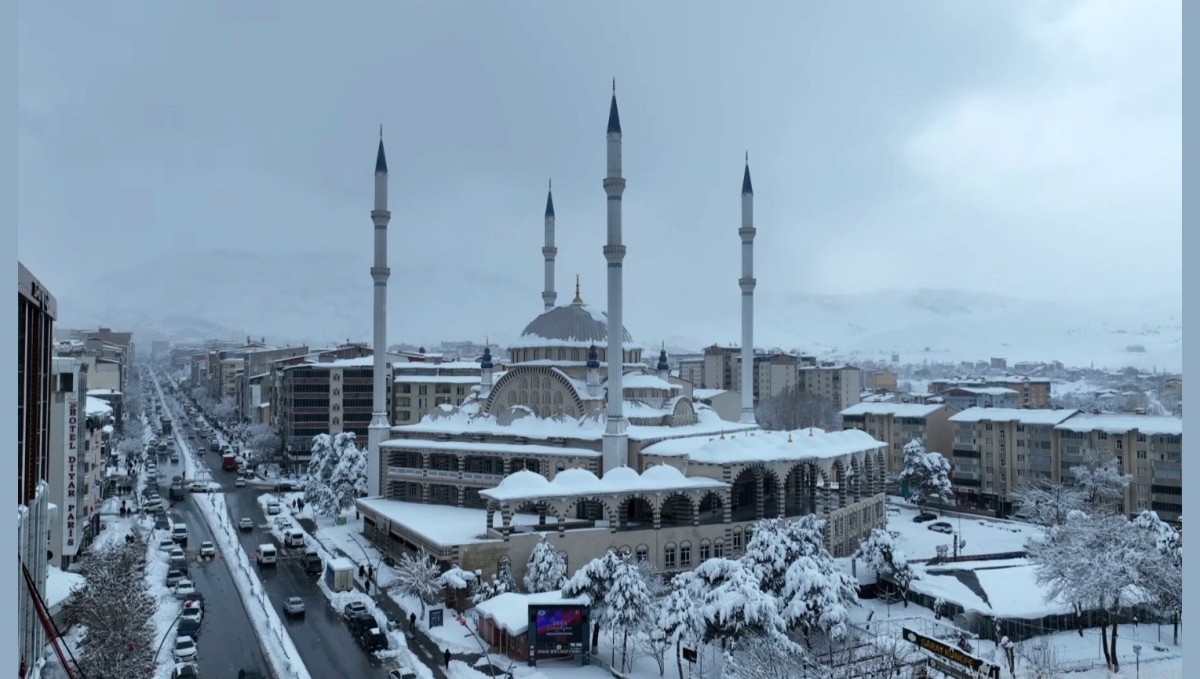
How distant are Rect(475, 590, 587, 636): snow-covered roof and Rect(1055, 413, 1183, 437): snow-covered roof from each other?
43.2m

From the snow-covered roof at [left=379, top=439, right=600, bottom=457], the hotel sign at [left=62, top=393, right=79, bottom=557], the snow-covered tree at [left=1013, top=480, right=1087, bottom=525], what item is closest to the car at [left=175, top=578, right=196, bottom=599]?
the hotel sign at [left=62, top=393, right=79, bottom=557]

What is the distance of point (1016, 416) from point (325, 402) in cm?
5825

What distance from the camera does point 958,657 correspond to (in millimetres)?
21234

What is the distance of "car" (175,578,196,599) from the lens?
112 ft

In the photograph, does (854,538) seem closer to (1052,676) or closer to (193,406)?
(1052,676)

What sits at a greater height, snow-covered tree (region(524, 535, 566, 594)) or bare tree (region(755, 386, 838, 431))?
bare tree (region(755, 386, 838, 431))

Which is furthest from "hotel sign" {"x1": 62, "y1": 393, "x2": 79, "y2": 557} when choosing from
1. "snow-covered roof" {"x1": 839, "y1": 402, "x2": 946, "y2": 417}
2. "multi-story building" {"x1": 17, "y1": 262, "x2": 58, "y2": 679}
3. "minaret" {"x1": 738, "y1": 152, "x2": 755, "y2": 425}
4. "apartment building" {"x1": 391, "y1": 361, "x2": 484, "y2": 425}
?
"snow-covered roof" {"x1": 839, "y1": 402, "x2": 946, "y2": 417}

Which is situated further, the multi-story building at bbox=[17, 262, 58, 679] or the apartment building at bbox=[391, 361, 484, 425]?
the apartment building at bbox=[391, 361, 484, 425]

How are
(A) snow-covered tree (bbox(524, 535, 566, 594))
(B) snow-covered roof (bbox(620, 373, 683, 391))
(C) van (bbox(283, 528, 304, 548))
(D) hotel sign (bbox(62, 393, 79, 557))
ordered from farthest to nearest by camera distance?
(B) snow-covered roof (bbox(620, 373, 683, 391)), (C) van (bbox(283, 528, 304, 548)), (D) hotel sign (bbox(62, 393, 79, 557)), (A) snow-covered tree (bbox(524, 535, 566, 594))

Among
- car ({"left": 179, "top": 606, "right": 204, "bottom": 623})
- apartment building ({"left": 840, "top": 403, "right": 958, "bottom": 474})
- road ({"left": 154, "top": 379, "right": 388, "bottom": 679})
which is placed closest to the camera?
road ({"left": 154, "top": 379, "right": 388, "bottom": 679})

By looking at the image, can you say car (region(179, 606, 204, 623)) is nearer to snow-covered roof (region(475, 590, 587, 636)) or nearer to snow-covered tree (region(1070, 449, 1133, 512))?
snow-covered roof (region(475, 590, 587, 636))

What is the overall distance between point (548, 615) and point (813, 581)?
8401 millimetres

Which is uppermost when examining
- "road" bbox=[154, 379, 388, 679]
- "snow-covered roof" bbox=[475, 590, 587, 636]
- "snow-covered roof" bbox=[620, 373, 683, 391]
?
"snow-covered roof" bbox=[620, 373, 683, 391]

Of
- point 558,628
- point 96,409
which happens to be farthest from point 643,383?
point 96,409
